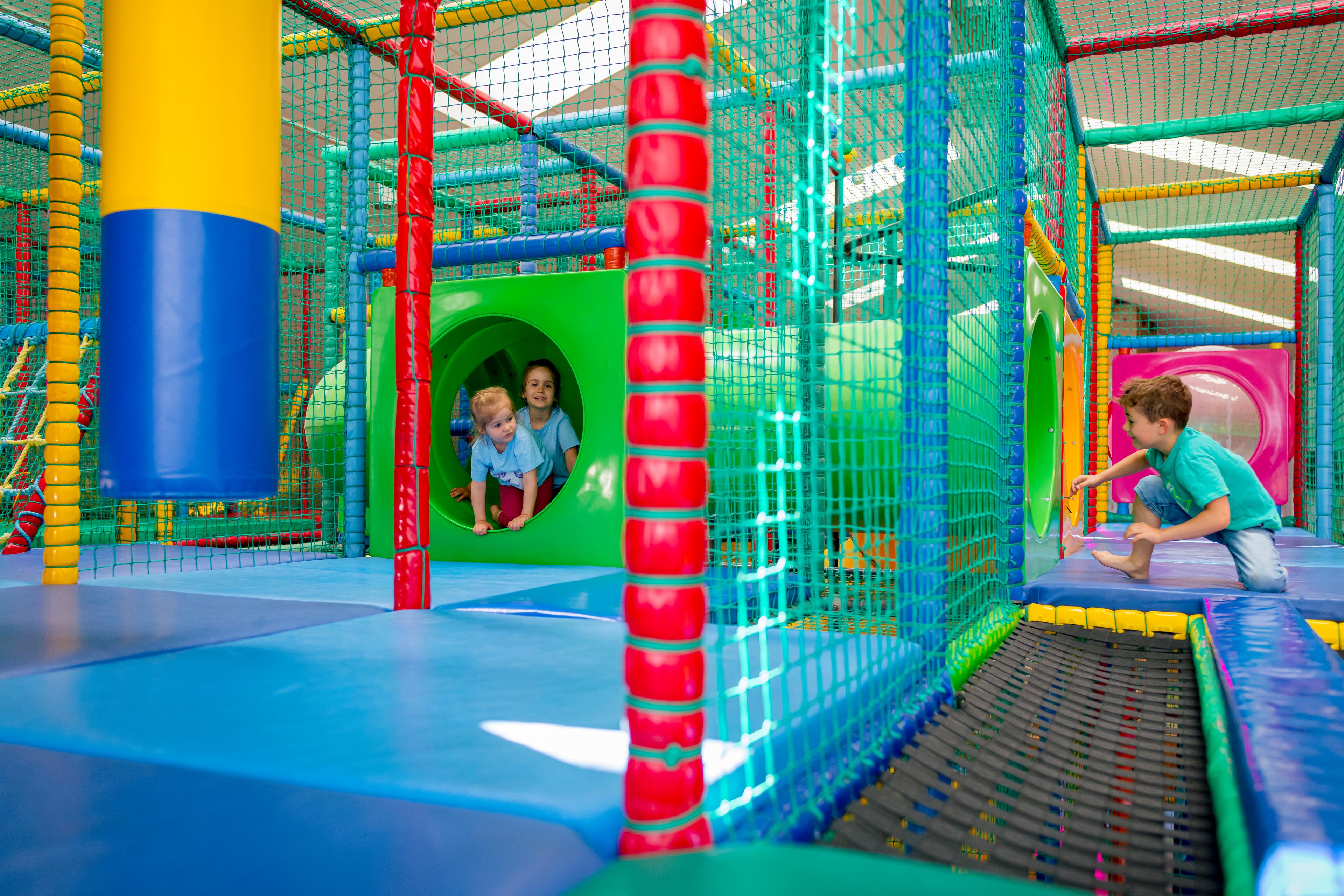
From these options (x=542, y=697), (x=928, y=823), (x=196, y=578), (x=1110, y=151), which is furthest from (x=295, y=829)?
(x=1110, y=151)

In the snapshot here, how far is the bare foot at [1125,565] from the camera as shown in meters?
2.93

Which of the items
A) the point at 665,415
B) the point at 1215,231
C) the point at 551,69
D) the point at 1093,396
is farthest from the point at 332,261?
the point at 1215,231

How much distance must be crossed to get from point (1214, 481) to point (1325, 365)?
9.18 ft

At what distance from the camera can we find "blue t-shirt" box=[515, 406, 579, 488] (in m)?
3.62

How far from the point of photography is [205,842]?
819 mm

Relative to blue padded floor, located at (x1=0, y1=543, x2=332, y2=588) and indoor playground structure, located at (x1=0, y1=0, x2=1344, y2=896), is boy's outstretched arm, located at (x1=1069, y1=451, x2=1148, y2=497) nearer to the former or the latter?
indoor playground structure, located at (x1=0, y1=0, x2=1344, y2=896)

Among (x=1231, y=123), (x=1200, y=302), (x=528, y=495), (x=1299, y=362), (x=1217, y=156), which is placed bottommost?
(x=528, y=495)

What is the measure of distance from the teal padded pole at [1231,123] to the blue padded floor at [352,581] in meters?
3.55

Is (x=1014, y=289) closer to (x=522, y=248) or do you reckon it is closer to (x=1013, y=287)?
A: (x=1013, y=287)

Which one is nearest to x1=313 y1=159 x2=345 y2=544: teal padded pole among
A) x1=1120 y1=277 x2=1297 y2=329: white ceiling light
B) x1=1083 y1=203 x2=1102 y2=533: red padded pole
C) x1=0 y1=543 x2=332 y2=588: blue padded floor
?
x1=0 y1=543 x2=332 y2=588: blue padded floor

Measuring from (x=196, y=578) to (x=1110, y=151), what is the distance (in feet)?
27.7

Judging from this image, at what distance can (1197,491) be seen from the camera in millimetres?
2746

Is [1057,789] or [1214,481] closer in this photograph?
[1057,789]

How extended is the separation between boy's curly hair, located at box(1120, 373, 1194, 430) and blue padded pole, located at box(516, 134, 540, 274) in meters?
2.94
